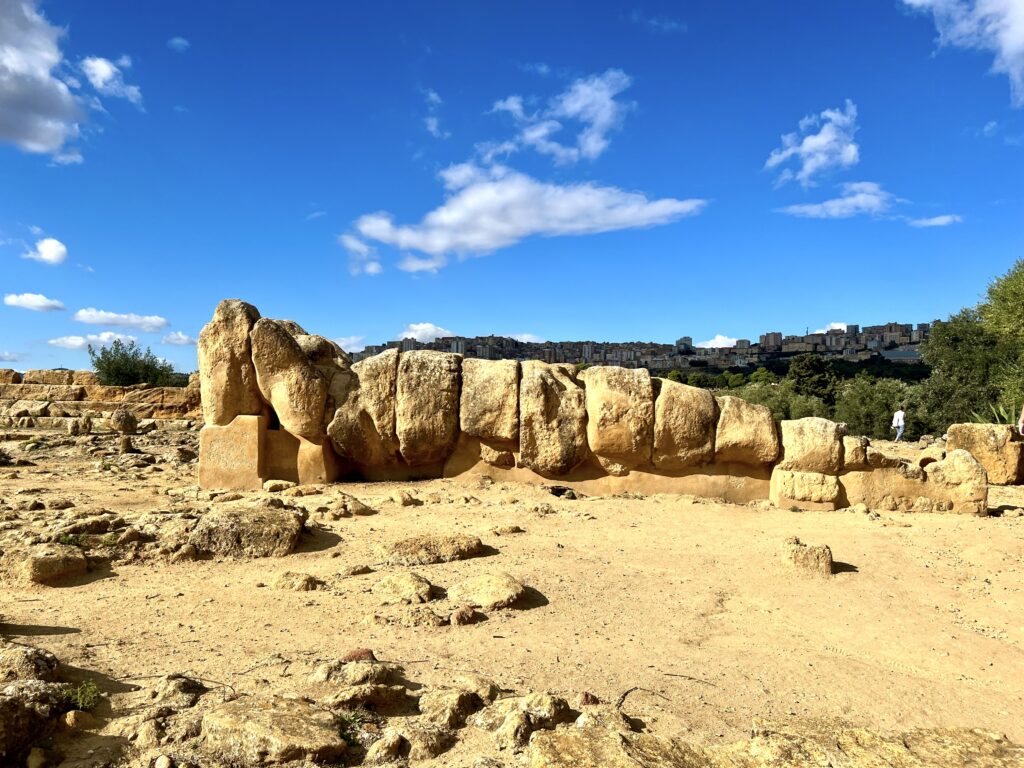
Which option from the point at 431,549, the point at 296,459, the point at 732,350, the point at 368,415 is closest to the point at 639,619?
the point at 431,549

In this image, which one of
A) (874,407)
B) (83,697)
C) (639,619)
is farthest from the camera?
(874,407)

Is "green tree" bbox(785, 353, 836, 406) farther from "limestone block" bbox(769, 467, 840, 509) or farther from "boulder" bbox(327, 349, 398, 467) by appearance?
"boulder" bbox(327, 349, 398, 467)

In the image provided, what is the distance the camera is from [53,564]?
5.08 meters

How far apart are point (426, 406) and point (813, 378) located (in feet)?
95.2

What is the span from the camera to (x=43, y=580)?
16.5ft

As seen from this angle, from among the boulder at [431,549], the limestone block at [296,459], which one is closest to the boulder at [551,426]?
the limestone block at [296,459]

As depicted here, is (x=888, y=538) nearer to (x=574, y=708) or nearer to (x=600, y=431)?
(x=600, y=431)

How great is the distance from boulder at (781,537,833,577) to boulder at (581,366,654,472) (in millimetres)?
2871

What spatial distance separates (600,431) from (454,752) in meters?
6.00

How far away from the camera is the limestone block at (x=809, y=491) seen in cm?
846

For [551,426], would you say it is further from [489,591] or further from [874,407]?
[874,407]

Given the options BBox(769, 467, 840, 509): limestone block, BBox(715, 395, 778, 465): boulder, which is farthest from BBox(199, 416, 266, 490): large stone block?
BBox(769, 467, 840, 509): limestone block

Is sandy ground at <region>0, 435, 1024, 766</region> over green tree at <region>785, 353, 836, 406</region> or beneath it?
beneath

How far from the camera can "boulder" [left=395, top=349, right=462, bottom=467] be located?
29.3ft
